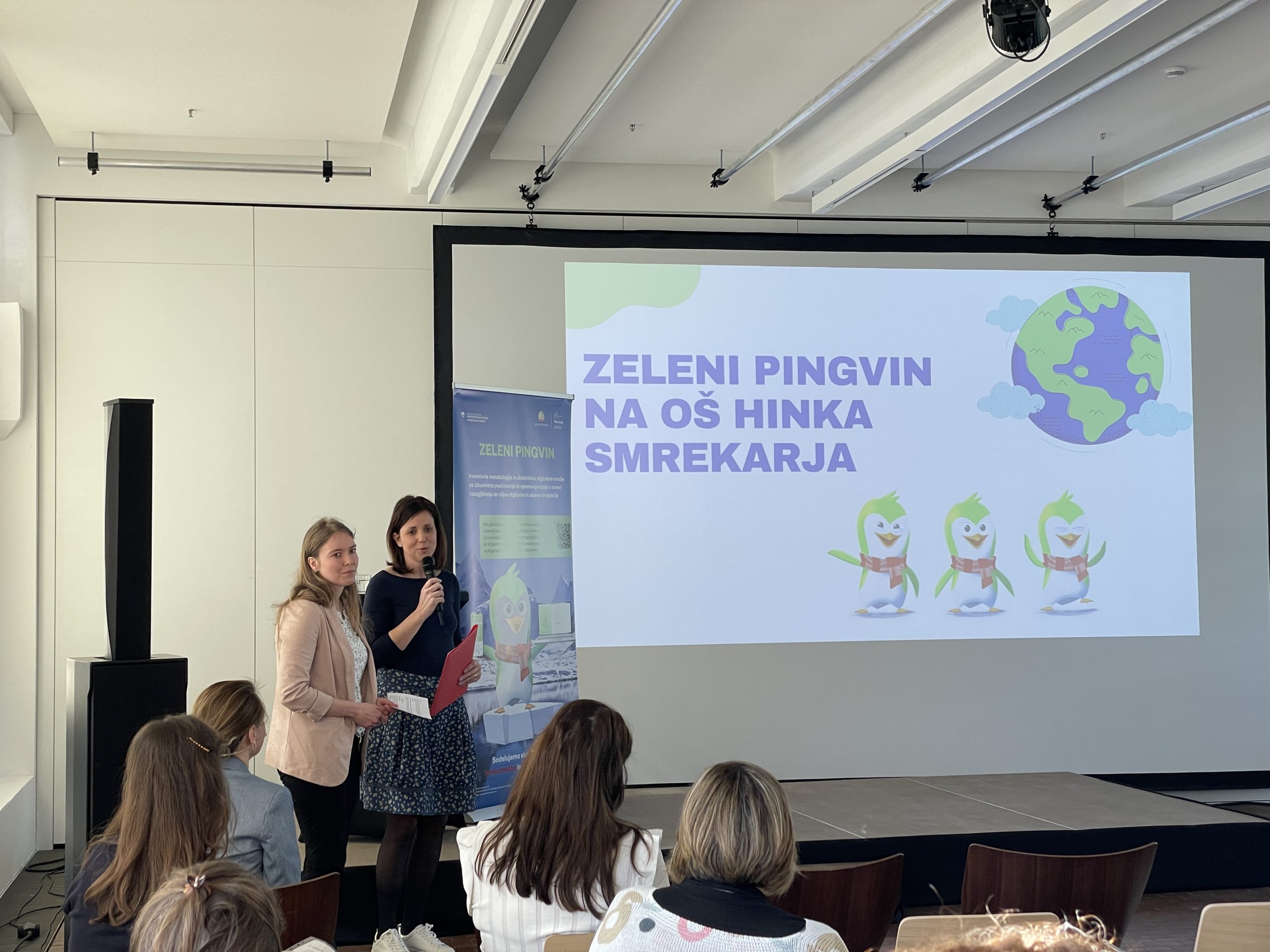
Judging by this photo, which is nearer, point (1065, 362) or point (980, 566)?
point (980, 566)

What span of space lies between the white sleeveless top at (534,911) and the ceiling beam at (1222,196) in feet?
18.1

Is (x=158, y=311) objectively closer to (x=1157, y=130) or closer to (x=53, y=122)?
(x=53, y=122)

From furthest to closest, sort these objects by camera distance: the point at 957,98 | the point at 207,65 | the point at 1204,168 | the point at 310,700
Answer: the point at 1204,168
the point at 957,98
the point at 207,65
the point at 310,700

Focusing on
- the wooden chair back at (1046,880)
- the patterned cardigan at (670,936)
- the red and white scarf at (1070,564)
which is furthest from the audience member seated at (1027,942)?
the red and white scarf at (1070,564)

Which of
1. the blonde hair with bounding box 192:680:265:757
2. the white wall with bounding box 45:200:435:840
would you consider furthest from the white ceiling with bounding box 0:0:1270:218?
the blonde hair with bounding box 192:680:265:757

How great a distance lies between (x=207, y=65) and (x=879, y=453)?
3.92m

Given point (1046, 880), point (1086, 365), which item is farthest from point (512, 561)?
point (1086, 365)

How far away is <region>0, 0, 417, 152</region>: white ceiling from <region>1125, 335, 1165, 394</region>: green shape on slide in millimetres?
4442

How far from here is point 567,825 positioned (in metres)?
2.15

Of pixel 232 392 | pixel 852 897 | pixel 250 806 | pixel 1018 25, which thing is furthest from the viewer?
pixel 232 392

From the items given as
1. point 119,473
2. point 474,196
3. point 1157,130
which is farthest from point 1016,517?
point 119,473

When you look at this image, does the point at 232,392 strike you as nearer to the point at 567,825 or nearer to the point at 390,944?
the point at 390,944

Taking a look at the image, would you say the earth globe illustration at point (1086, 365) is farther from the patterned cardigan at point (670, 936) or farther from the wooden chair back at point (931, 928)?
the patterned cardigan at point (670, 936)

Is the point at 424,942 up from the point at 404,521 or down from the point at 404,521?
down
